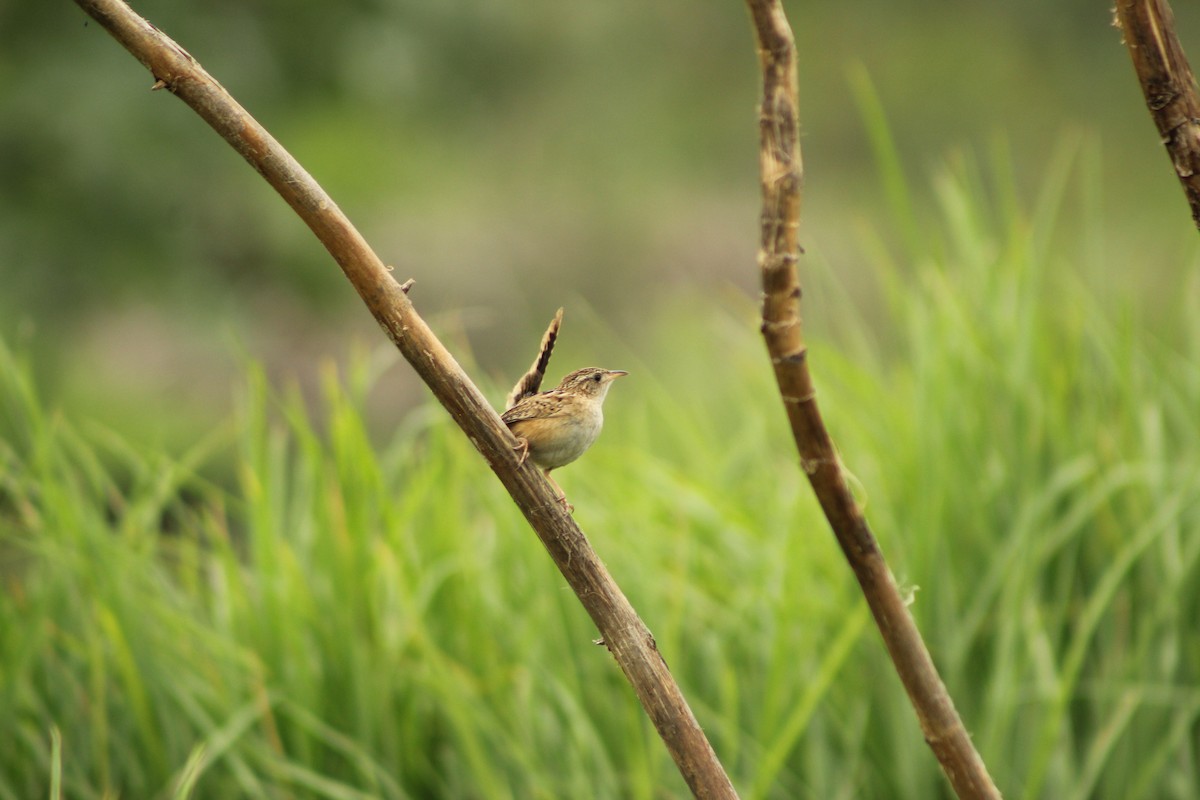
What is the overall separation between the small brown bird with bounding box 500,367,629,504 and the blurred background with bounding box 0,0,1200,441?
92cm

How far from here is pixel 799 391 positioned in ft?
3.10

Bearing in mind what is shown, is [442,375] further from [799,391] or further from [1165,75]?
[1165,75]

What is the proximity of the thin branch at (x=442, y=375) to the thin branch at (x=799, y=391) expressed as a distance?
0.23 m

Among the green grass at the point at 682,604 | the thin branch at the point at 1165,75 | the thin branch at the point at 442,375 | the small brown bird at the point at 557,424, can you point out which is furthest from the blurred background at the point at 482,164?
the thin branch at the point at 1165,75

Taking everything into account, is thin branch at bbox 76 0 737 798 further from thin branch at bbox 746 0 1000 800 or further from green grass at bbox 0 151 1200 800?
green grass at bbox 0 151 1200 800

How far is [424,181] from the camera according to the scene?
6.82 m

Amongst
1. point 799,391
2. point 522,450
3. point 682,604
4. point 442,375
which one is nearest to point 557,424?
point 522,450

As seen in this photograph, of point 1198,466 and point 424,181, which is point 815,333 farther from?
point 424,181

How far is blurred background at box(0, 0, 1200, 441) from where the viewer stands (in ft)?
12.4

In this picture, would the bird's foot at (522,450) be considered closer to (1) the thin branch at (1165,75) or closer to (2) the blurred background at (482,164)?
(1) the thin branch at (1165,75)

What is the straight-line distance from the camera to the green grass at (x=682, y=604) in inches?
93.7

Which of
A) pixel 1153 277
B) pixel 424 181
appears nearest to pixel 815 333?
pixel 424 181

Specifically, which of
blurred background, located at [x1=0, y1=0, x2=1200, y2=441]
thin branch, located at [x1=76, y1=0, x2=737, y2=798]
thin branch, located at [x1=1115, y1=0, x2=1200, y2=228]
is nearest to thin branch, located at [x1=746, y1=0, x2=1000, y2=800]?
thin branch, located at [x1=76, y1=0, x2=737, y2=798]

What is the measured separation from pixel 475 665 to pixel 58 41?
8.32ft
